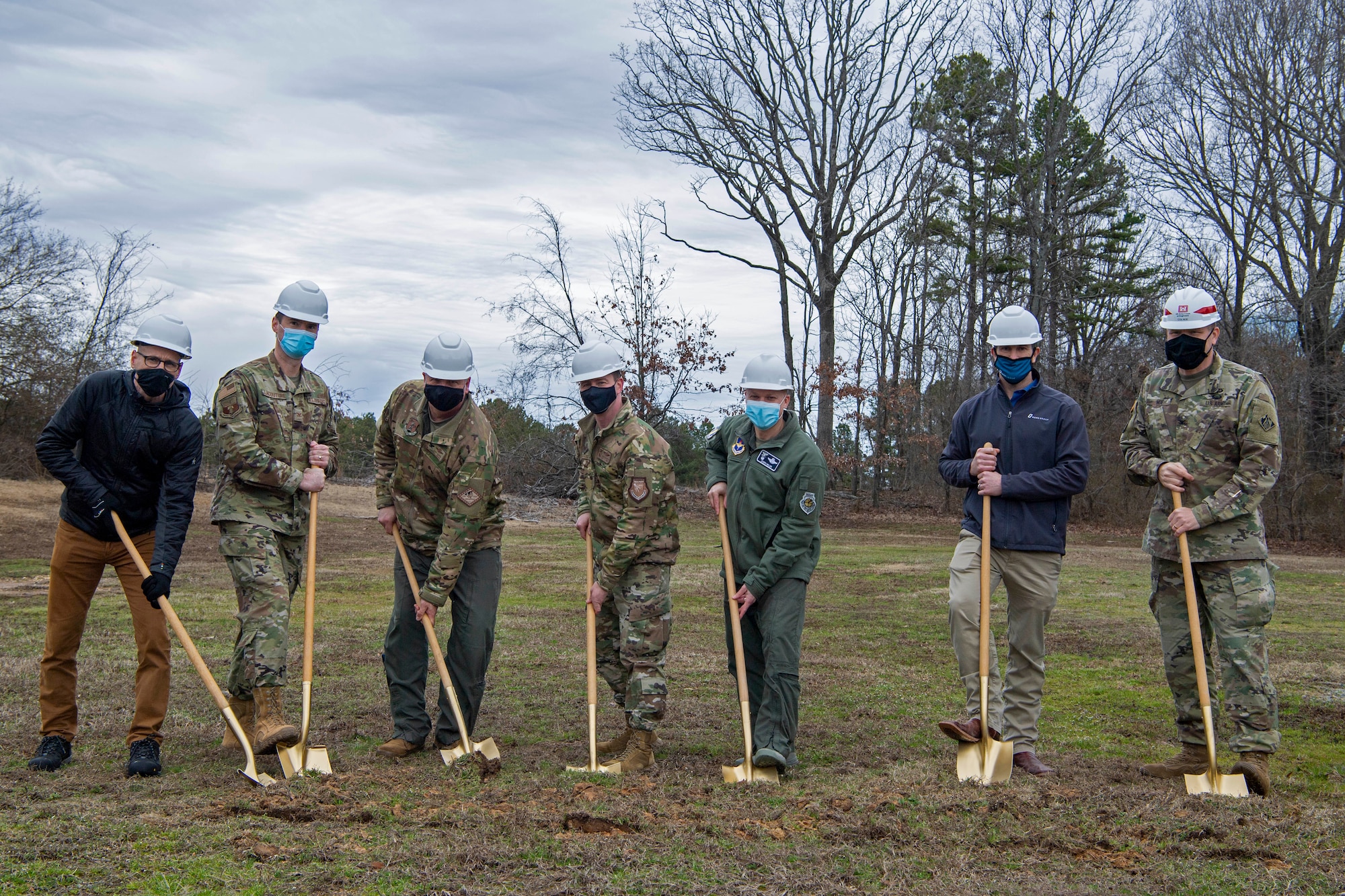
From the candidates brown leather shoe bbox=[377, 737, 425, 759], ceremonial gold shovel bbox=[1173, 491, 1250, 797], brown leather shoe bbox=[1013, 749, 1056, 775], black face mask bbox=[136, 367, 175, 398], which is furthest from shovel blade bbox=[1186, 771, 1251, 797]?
black face mask bbox=[136, 367, 175, 398]

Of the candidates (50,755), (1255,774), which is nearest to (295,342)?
(50,755)

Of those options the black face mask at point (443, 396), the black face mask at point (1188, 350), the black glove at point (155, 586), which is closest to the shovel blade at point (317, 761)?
the black glove at point (155, 586)

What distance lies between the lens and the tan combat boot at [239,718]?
612 cm

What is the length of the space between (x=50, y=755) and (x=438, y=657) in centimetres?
201

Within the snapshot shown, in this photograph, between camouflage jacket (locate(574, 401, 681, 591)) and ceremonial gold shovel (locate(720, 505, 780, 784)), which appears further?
camouflage jacket (locate(574, 401, 681, 591))

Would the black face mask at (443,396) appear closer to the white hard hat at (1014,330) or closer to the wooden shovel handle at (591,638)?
the wooden shovel handle at (591,638)

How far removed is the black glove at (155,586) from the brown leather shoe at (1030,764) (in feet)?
15.0

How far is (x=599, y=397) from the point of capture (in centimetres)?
613

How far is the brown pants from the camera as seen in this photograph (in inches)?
225

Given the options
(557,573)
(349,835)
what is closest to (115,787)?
(349,835)

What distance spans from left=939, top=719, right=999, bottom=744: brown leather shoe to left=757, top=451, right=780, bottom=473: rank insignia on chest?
161 centimetres

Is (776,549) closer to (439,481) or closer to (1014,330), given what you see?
(1014,330)

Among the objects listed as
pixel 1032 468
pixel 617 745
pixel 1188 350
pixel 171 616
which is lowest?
pixel 617 745

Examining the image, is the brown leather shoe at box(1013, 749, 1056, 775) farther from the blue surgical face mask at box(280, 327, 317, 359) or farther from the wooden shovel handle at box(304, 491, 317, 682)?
the blue surgical face mask at box(280, 327, 317, 359)
